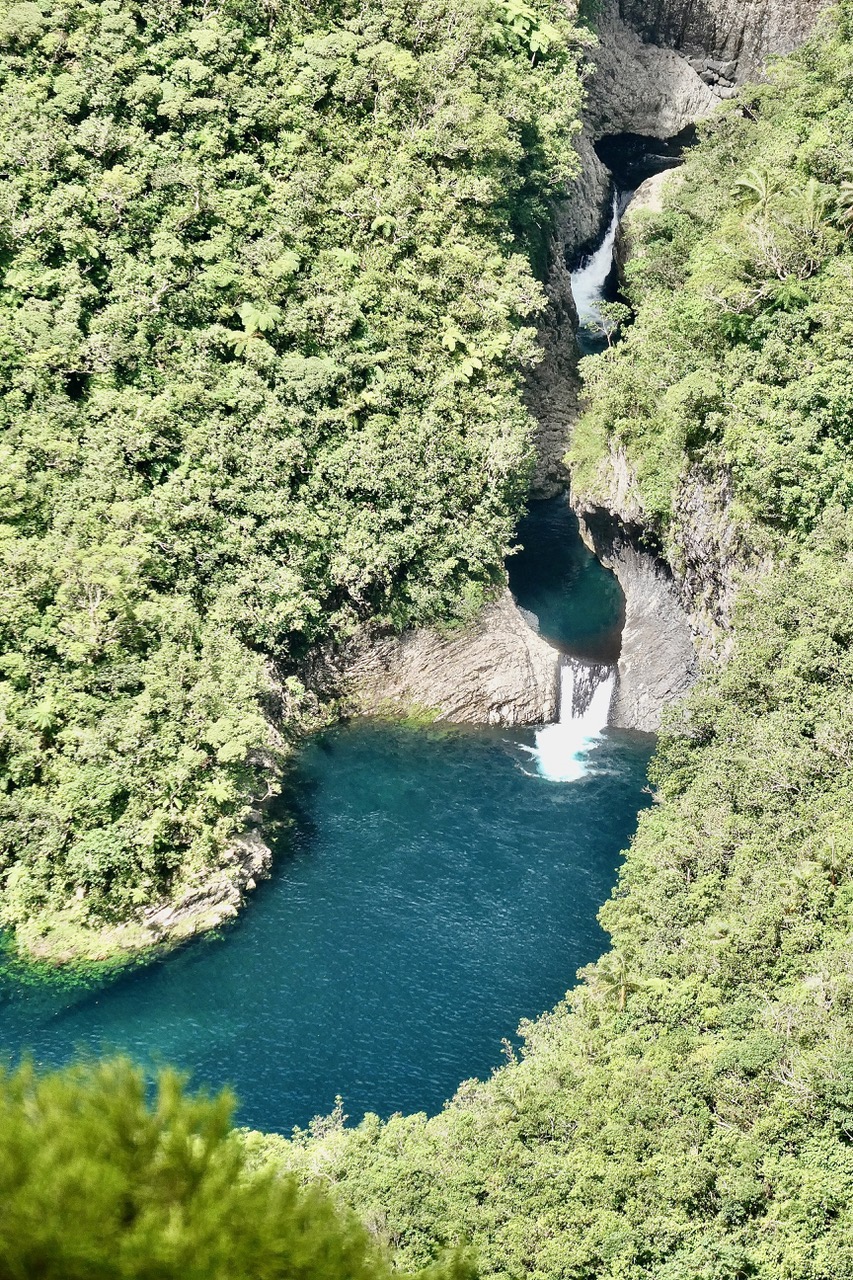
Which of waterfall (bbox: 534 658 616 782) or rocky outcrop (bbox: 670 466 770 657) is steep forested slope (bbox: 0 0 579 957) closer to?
waterfall (bbox: 534 658 616 782)

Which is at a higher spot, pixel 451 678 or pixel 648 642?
pixel 648 642

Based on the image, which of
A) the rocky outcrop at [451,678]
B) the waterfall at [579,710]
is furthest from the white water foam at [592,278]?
the rocky outcrop at [451,678]

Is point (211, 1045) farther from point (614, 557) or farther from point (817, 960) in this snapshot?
point (614, 557)

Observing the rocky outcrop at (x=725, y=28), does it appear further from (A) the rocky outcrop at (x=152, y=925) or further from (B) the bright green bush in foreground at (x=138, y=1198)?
(B) the bright green bush in foreground at (x=138, y=1198)

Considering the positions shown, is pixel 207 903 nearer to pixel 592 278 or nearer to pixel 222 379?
pixel 222 379

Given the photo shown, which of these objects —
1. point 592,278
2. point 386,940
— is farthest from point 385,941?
point 592,278

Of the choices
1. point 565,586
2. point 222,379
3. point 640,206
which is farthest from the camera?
point 640,206

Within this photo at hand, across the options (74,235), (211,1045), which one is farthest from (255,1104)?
(74,235)
